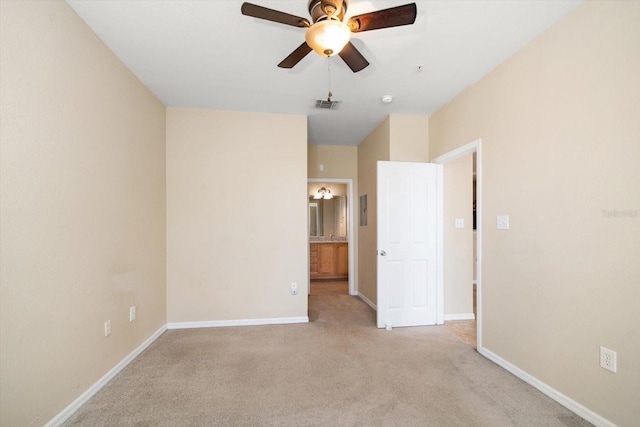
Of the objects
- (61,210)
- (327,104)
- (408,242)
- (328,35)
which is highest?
(327,104)

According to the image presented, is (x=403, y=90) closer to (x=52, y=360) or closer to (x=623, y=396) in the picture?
(x=623, y=396)

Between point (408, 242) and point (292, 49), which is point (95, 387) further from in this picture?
point (408, 242)

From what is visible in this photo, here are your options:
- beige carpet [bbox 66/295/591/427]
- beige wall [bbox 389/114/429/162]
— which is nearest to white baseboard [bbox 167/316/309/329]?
beige carpet [bbox 66/295/591/427]

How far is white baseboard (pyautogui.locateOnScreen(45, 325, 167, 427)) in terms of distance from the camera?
178 centimetres

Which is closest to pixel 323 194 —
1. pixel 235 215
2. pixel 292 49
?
pixel 235 215

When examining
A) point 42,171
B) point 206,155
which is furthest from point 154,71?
point 42,171

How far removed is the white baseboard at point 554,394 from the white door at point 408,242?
0.99m

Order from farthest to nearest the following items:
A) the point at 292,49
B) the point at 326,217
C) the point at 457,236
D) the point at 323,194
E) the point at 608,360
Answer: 1. the point at 326,217
2. the point at 323,194
3. the point at 457,236
4. the point at 292,49
5. the point at 608,360

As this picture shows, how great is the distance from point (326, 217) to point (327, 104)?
11.6ft

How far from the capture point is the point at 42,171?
1.68 meters

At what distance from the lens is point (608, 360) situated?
1702 millimetres

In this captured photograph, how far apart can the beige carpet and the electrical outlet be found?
40 cm

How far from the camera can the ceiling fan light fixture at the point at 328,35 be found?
1525mm

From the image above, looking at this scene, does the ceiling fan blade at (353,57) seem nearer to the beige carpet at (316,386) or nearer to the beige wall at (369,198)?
the beige wall at (369,198)
